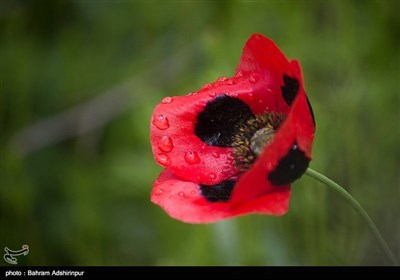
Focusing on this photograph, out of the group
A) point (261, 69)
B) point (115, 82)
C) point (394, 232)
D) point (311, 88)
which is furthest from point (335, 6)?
point (261, 69)

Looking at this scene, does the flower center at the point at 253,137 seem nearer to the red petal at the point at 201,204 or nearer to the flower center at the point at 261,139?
the flower center at the point at 261,139

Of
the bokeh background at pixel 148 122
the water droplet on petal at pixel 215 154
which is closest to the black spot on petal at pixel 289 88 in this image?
the water droplet on petal at pixel 215 154
